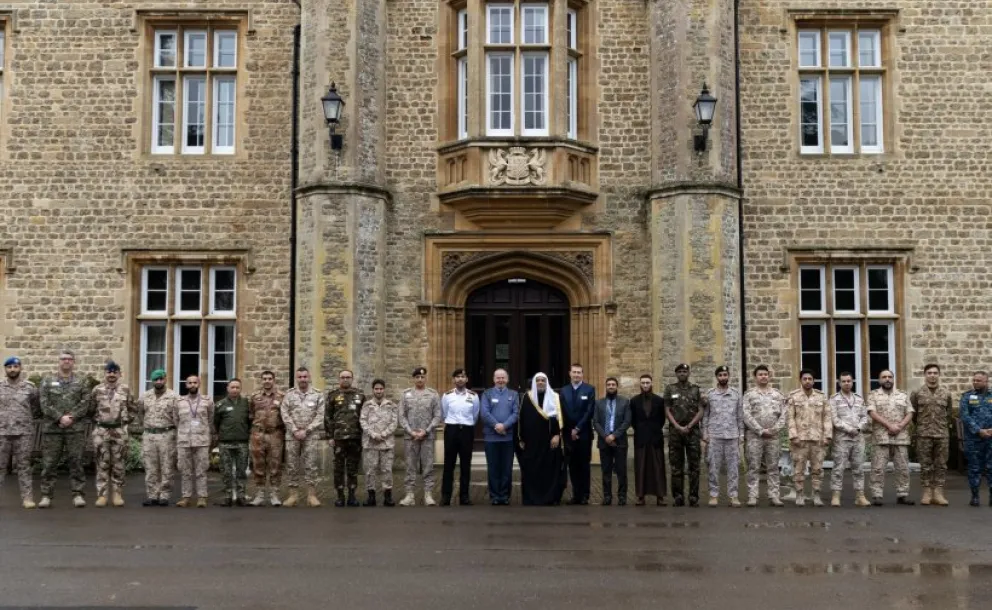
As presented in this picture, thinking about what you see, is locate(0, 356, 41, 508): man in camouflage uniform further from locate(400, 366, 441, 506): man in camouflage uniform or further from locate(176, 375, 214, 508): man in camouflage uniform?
locate(400, 366, 441, 506): man in camouflage uniform

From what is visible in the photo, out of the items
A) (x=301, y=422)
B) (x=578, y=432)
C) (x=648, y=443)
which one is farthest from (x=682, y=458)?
(x=301, y=422)

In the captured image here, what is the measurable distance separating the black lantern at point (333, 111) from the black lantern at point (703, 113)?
17.0 ft

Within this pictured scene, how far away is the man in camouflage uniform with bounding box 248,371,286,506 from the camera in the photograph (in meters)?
11.5

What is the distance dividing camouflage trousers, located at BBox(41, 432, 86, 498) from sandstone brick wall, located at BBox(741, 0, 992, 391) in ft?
31.9

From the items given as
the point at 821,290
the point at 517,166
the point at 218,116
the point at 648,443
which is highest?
the point at 218,116

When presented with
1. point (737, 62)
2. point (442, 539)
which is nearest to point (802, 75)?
point (737, 62)

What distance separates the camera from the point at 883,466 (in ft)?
38.5

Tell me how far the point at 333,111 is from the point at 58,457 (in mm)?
6079

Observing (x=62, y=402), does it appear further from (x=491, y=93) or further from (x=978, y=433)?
(x=978, y=433)

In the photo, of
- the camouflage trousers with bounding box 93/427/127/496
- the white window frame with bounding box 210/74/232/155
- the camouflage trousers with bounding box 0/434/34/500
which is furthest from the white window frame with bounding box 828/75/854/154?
the camouflage trousers with bounding box 0/434/34/500

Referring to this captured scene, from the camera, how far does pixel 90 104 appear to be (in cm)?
1605

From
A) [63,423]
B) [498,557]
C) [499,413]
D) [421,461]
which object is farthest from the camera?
[499,413]

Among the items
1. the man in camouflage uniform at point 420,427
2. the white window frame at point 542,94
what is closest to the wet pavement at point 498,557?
the man in camouflage uniform at point 420,427

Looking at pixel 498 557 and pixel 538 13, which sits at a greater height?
pixel 538 13
